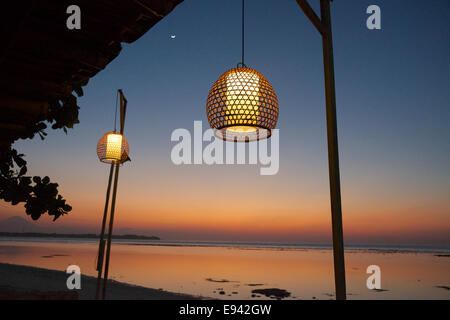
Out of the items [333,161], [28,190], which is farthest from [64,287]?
[333,161]

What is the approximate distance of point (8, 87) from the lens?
72.9 inches

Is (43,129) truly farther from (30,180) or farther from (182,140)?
(182,140)

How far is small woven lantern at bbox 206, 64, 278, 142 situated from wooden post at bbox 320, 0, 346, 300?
40 centimetres

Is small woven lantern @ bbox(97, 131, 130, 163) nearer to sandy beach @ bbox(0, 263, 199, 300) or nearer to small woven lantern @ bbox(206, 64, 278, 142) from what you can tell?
small woven lantern @ bbox(206, 64, 278, 142)

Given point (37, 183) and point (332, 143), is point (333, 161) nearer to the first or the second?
point (332, 143)

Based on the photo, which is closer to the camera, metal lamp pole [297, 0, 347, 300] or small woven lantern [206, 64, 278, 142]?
metal lamp pole [297, 0, 347, 300]

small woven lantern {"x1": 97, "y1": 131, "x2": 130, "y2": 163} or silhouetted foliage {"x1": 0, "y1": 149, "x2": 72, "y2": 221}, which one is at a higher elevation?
small woven lantern {"x1": 97, "y1": 131, "x2": 130, "y2": 163}

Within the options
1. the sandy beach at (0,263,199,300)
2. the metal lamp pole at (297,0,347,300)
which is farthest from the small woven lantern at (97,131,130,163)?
the sandy beach at (0,263,199,300)

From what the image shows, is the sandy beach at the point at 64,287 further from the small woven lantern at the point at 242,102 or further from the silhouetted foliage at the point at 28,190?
the small woven lantern at the point at 242,102

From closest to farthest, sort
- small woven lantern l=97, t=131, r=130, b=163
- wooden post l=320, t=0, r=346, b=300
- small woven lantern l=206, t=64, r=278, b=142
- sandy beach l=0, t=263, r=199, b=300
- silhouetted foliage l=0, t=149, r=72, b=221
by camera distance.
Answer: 1. wooden post l=320, t=0, r=346, b=300
2. small woven lantern l=206, t=64, r=278, b=142
3. silhouetted foliage l=0, t=149, r=72, b=221
4. small woven lantern l=97, t=131, r=130, b=163
5. sandy beach l=0, t=263, r=199, b=300

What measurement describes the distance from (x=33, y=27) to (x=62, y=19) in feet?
0.57

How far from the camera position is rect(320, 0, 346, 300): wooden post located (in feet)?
6.13

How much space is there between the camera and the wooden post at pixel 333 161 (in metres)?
1.87
